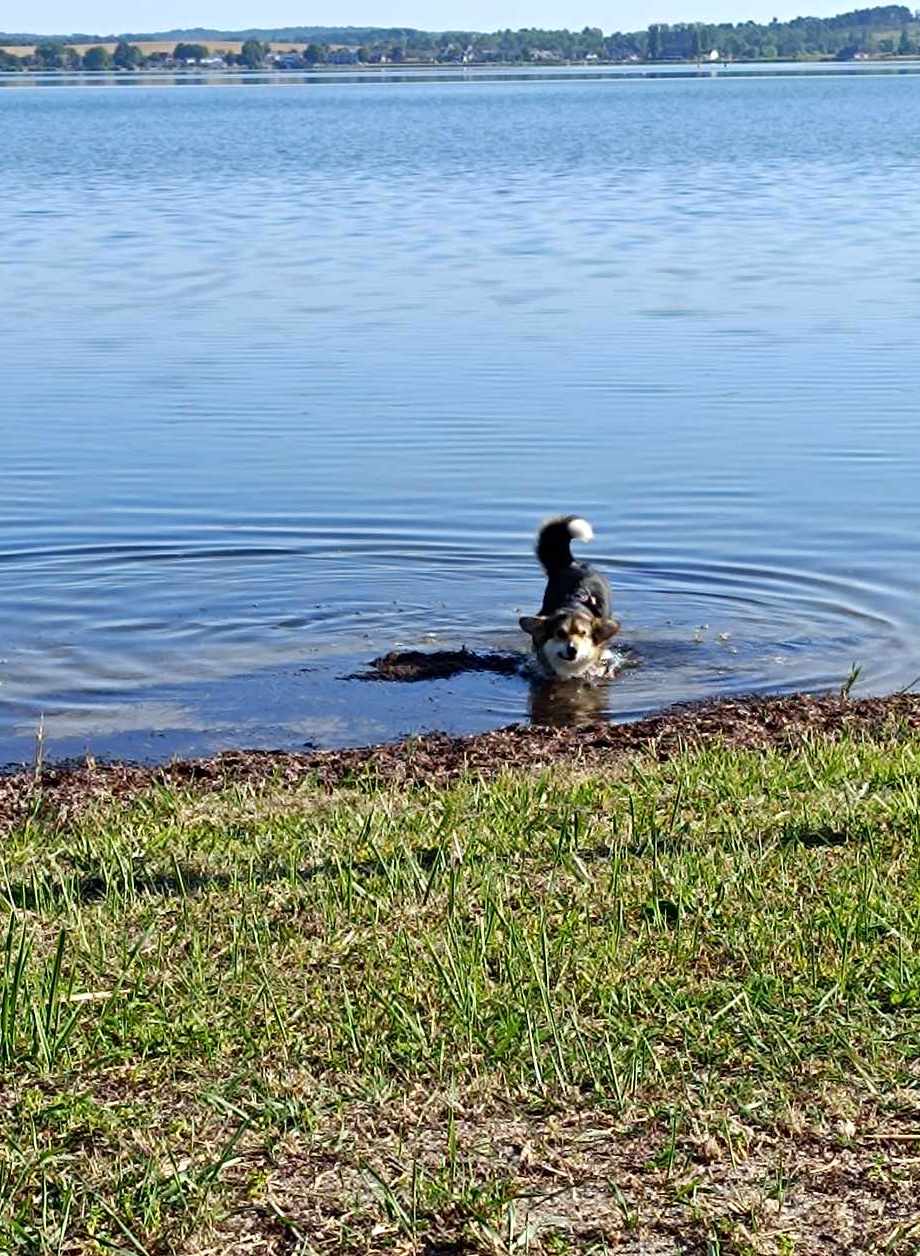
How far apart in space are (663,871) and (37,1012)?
1.88 metres

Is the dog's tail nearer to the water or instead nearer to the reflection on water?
the water

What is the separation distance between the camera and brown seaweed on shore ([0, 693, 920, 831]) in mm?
7977

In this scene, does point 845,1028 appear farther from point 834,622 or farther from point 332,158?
point 332,158

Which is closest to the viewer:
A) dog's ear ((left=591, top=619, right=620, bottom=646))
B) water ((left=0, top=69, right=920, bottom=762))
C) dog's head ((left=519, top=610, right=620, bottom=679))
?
dog's head ((left=519, top=610, right=620, bottom=679))

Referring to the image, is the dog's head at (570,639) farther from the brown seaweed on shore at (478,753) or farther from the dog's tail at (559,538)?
the brown seaweed on shore at (478,753)

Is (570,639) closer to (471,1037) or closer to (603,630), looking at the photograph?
(603,630)

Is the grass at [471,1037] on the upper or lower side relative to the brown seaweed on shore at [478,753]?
upper

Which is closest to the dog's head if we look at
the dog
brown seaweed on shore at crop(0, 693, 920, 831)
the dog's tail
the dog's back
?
the dog

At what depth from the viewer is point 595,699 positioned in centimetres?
1065

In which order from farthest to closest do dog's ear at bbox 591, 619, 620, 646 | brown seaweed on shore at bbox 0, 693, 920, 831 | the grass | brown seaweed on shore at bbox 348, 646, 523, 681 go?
brown seaweed on shore at bbox 348, 646, 523, 681, dog's ear at bbox 591, 619, 620, 646, brown seaweed on shore at bbox 0, 693, 920, 831, the grass

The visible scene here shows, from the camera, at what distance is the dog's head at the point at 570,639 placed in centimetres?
1064

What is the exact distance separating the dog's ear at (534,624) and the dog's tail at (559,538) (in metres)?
0.50

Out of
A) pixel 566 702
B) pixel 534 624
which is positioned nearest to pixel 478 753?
pixel 566 702

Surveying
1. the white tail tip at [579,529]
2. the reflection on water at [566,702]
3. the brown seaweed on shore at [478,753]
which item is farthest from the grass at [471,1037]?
the white tail tip at [579,529]
